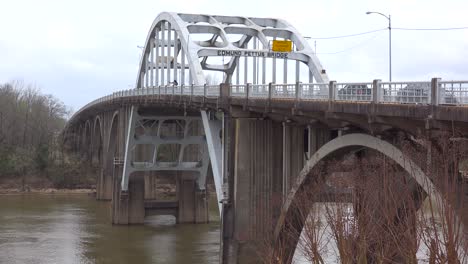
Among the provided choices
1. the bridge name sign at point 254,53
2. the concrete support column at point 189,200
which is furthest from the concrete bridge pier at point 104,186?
the bridge name sign at point 254,53

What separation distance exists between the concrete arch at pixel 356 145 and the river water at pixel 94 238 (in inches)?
562

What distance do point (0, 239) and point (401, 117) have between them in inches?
1378

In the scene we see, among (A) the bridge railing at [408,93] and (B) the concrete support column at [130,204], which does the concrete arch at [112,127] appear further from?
(A) the bridge railing at [408,93]

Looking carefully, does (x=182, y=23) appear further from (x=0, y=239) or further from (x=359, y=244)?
(x=359, y=244)

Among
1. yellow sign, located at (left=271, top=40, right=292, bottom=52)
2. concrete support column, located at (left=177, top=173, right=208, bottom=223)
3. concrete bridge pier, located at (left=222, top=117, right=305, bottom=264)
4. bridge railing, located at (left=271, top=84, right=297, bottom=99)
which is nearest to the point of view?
bridge railing, located at (left=271, top=84, right=297, bottom=99)

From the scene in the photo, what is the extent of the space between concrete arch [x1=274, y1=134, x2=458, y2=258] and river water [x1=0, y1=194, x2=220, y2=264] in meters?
14.3

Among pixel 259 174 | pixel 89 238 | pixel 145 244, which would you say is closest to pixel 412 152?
pixel 259 174

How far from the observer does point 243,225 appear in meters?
29.2

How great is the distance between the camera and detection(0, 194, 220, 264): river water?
3944 centimetres

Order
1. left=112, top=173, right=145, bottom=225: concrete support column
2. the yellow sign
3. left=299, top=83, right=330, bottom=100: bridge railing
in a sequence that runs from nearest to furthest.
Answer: left=299, top=83, right=330, bottom=100: bridge railing, the yellow sign, left=112, top=173, right=145, bottom=225: concrete support column

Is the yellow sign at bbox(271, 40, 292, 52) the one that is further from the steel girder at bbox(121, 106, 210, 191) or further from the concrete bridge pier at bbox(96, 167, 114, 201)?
the concrete bridge pier at bbox(96, 167, 114, 201)

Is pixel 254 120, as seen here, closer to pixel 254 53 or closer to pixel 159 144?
pixel 254 53

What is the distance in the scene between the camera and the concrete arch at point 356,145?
15781 mm

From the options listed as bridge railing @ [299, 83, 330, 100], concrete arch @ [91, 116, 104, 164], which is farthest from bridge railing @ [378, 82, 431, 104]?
concrete arch @ [91, 116, 104, 164]
